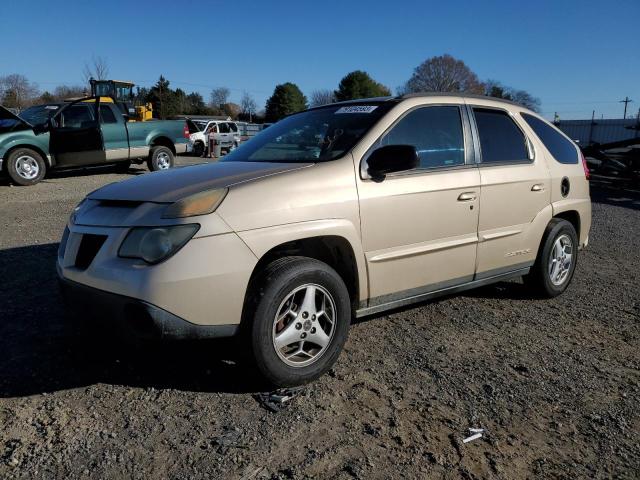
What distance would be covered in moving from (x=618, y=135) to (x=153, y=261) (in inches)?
1350

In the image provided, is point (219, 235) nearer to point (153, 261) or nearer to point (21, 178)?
point (153, 261)

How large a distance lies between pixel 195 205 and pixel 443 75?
7362 cm

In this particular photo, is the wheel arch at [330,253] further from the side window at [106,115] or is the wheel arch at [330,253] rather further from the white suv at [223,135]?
the white suv at [223,135]

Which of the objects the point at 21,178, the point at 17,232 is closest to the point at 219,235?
Answer: the point at 17,232

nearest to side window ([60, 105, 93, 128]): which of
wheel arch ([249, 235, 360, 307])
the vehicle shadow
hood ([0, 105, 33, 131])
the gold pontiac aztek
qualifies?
hood ([0, 105, 33, 131])

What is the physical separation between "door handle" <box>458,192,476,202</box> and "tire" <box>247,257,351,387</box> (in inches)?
48.2

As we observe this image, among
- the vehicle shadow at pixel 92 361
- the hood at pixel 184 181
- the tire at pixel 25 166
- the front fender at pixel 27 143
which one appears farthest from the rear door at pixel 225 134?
the hood at pixel 184 181

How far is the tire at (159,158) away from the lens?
45.5 ft

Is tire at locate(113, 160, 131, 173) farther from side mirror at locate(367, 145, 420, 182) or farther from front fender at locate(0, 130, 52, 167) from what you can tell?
side mirror at locate(367, 145, 420, 182)

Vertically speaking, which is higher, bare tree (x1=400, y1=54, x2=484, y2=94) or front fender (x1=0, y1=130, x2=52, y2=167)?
bare tree (x1=400, y1=54, x2=484, y2=94)

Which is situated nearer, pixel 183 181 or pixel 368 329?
pixel 183 181

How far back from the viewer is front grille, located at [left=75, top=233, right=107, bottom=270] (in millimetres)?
2811

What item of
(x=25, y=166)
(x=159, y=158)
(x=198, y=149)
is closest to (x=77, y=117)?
(x=25, y=166)

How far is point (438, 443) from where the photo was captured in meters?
2.46
